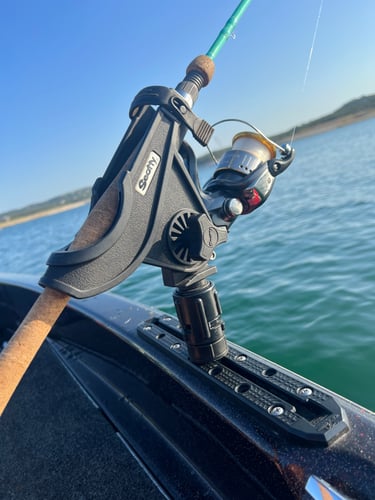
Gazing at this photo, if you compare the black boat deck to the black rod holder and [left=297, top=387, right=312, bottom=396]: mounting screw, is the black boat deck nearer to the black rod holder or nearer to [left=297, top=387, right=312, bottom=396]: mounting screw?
the black rod holder

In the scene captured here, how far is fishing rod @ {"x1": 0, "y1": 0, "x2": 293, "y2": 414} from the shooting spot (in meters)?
1.12

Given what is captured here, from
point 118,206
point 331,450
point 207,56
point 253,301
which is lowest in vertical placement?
point 253,301

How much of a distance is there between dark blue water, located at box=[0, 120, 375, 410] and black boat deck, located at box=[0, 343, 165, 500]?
170 centimetres

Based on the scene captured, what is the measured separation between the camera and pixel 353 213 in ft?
24.3

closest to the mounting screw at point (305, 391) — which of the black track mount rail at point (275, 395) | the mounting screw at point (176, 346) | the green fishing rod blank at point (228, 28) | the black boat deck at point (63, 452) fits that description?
the black track mount rail at point (275, 395)

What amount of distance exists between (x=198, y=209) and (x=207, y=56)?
0.69 m

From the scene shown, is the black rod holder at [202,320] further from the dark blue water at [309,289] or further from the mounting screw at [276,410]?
the dark blue water at [309,289]

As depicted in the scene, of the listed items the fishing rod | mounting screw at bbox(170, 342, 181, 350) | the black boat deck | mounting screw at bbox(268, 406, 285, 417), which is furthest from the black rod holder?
the black boat deck

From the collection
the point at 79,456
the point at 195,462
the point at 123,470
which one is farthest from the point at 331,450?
the point at 79,456

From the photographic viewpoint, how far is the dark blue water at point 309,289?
318 cm

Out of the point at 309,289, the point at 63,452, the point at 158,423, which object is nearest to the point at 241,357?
the point at 158,423

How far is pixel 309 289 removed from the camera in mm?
4523

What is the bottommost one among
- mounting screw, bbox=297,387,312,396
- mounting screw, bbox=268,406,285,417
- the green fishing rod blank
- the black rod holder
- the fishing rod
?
mounting screw, bbox=268,406,285,417

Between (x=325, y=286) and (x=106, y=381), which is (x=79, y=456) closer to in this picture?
(x=106, y=381)
